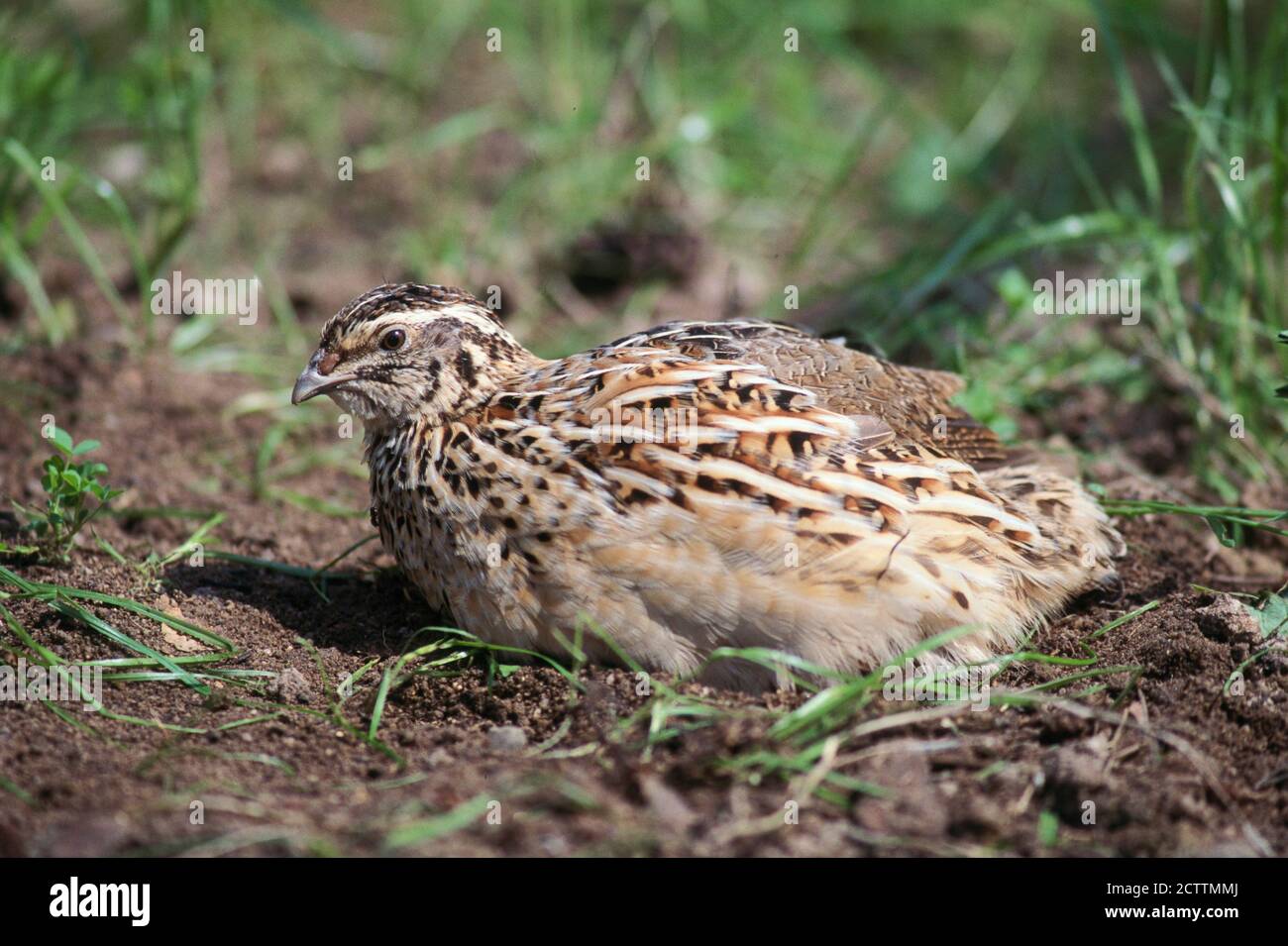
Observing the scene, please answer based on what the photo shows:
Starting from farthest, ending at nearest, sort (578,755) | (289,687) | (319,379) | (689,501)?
(319,379), (289,687), (689,501), (578,755)

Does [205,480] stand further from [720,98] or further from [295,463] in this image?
[720,98]

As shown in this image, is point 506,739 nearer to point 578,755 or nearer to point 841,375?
point 578,755

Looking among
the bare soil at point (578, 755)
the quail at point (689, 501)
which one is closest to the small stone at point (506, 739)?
the bare soil at point (578, 755)

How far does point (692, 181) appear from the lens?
29.0 ft

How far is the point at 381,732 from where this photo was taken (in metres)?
4.45

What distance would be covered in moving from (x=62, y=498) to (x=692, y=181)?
4971 mm

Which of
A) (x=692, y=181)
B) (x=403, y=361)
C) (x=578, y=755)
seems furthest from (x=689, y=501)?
(x=692, y=181)

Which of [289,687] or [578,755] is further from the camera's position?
[289,687]

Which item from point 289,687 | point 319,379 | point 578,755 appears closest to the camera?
point 578,755

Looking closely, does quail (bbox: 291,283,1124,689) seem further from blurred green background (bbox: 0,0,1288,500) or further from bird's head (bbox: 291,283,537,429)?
blurred green background (bbox: 0,0,1288,500)

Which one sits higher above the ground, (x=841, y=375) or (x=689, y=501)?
(x=841, y=375)

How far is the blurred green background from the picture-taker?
21.7 feet

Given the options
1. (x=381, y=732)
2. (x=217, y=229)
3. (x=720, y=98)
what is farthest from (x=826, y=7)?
(x=381, y=732)

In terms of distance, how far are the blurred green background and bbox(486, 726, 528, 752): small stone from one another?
8.24 feet
